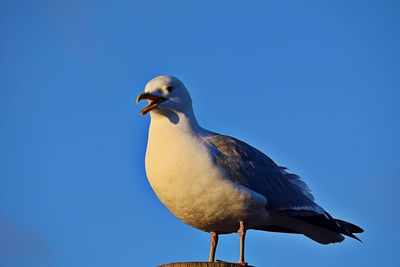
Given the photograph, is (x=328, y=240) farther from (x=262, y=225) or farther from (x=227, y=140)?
(x=227, y=140)

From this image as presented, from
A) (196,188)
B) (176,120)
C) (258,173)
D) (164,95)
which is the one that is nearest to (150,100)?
(164,95)

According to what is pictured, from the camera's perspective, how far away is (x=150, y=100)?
9070mm

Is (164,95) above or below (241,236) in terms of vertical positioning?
above

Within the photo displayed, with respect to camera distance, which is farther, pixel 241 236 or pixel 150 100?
pixel 150 100

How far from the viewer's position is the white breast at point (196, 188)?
8.45 m

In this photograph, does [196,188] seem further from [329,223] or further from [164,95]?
[329,223]

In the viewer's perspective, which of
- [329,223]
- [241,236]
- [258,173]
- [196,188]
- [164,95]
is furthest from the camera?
[329,223]

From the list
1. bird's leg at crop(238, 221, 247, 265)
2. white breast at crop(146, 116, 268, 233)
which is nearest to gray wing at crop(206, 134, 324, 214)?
white breast at crop(146, 116, 268, 233)

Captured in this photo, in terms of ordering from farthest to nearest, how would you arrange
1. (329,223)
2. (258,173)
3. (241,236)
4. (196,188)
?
1. (329,223)
2. (258,173)
3. (241,236)
4. (196,188)

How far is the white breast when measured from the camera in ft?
27.7

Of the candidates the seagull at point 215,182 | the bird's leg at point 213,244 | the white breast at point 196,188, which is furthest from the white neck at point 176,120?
the bird's leg at point 213,244

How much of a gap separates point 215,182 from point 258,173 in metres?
0.85

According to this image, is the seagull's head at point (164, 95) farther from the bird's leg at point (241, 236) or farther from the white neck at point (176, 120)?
the bird's leg at point (241, 236)

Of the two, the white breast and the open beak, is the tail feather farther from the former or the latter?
the open beak
